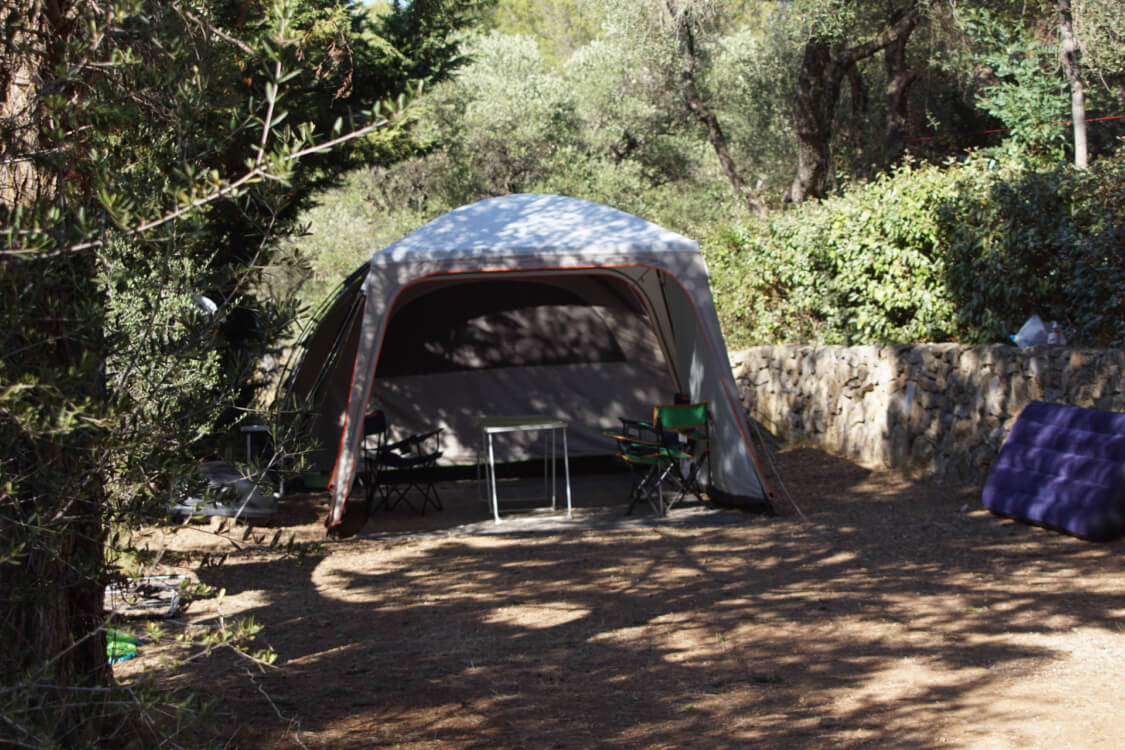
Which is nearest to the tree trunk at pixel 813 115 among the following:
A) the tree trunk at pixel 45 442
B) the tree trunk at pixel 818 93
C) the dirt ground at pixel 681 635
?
the tree trunk at pixel 818 93

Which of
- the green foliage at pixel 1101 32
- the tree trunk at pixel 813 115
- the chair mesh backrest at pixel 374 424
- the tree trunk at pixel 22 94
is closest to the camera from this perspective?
the tree trunk at pixel 22 94

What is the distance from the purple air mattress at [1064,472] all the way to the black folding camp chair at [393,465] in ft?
12.9

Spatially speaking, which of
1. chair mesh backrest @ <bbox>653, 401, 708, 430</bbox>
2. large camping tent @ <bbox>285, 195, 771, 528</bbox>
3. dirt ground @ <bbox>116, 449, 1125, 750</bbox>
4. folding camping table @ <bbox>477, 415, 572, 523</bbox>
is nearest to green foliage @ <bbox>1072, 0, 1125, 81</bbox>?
large camping tent @ <bbox>285, 195, 771, 528</bbox>

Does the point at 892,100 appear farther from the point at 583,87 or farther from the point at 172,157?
the point at 172,157

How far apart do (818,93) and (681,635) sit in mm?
10714

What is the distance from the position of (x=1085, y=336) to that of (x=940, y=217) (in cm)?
176

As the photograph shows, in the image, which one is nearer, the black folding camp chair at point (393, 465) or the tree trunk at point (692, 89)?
the black folding camp chair at point (393, 465)

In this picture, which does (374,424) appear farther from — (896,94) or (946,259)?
(896,94)

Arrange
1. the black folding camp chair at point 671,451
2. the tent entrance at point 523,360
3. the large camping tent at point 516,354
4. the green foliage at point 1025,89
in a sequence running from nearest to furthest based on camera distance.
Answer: the black folding camp chair at point 671,451, the large camping tent at point 516,354, the tent entrance at point 523,360, the green foliage at point 1025,89

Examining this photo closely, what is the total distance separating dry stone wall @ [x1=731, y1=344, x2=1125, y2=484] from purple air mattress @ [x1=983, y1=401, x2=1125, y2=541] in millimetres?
368

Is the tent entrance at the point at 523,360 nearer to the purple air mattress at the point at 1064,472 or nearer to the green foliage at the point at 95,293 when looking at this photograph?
the purple air mattress at the point at 1064,472

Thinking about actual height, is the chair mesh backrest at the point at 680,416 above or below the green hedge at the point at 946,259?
below

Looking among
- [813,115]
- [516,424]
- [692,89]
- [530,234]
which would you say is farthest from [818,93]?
[516,424]

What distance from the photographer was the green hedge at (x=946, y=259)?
6883 millimetres
